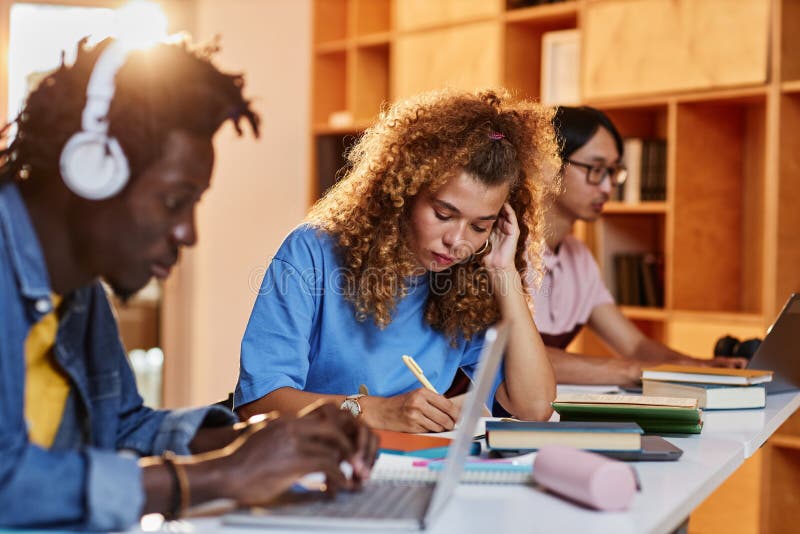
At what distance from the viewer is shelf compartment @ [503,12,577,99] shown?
3887mm

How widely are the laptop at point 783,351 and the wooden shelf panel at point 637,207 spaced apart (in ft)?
3.92

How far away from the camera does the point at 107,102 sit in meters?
1.07

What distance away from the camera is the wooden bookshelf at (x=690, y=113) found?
10.5 ft

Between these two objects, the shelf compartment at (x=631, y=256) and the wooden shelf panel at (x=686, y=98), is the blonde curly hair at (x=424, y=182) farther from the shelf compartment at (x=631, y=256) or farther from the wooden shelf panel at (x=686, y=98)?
the shelf compartment at (x=631, y=256)

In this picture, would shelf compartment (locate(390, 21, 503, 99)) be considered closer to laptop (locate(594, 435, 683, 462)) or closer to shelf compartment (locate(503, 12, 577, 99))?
shelf compartment (locate(503, 12, 577, 99))

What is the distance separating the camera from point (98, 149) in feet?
3.38

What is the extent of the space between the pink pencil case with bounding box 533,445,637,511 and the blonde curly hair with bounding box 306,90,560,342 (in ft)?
2.42

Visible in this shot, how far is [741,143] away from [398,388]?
7.41 feet

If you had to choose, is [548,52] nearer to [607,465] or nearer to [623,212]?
[623,212]

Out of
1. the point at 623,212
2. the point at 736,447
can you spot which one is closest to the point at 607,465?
the point at 736,447

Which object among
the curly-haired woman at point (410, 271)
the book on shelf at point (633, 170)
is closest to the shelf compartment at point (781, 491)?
the book on shelf at point (633, 170)

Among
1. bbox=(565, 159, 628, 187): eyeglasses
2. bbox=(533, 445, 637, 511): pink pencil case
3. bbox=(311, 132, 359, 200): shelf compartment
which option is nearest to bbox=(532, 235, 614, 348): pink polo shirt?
bbox=(565, 159, 628, 187): eyeglasses

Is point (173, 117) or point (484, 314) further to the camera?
point (484, 314)

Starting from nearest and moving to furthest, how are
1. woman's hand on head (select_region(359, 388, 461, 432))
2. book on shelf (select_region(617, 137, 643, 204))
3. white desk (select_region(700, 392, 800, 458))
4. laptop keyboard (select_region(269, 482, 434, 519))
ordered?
laptop keyboard (select_region(269, 482, 434, 519))
woman's hand on head (select_region(359, 388, 461, 432))
white desk (select_region(700, 392, 800, 458))
book on shelf (select_region(617, 137, 643, 204))
